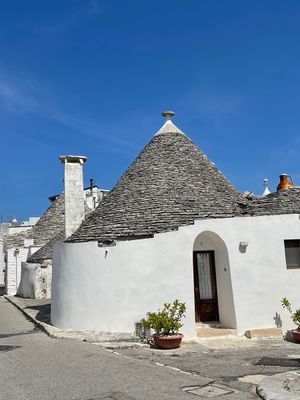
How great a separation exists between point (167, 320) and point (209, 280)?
3003 millimetres

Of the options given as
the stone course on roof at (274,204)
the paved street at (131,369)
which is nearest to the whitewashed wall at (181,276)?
the paved street at (131,369)

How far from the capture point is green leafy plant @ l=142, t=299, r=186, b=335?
32.9 ft

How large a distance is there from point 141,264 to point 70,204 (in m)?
5.04

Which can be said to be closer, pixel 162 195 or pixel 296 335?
pixel 296 335

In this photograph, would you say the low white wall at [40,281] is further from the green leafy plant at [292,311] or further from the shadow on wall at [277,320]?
the green leafy plant at [292,311]

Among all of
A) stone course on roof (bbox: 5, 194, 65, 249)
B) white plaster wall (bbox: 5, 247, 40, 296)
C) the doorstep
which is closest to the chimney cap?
the doorstep

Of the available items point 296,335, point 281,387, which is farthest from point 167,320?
point 281,387

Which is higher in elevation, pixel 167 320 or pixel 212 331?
pixel 167 320

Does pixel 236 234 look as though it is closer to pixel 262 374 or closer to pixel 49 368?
pixel 262 374

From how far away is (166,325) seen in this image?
32.8 ft

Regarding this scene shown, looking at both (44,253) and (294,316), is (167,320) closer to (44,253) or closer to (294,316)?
(294,316)

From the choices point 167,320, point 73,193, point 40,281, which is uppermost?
→ point 73,193

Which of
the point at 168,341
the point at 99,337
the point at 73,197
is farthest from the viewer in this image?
the point at 73,197

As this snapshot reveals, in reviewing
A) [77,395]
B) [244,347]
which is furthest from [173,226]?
[77,395]
